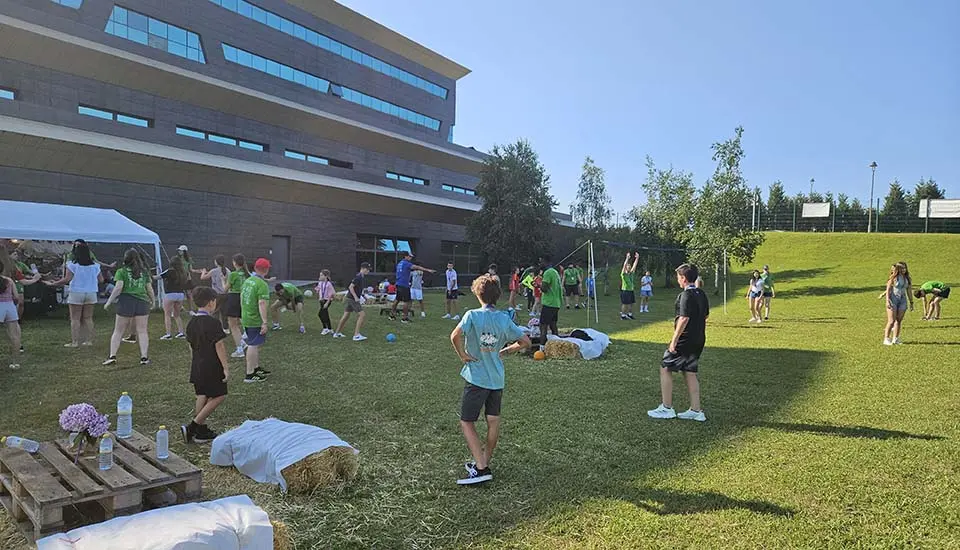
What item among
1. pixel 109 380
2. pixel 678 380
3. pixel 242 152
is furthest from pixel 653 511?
pixel 242 152

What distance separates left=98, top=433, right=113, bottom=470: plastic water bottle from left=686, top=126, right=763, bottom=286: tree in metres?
27.0

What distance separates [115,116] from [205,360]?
24.4 m

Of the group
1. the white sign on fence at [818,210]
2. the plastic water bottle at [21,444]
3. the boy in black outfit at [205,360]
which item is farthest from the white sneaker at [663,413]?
the white sign on fence at [818,210]

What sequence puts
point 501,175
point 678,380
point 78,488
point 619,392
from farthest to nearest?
point 501,175 < point 678,380 < point 619,392 < point 78,488

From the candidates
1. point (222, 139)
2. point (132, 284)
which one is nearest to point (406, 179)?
point (222, 139)

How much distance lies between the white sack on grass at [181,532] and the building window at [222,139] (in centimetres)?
2675

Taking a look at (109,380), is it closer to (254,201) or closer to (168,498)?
(168,498)

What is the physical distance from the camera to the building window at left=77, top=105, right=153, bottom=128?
2336 centimetres

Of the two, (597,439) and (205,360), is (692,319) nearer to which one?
(597,439)

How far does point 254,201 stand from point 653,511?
91.7 ft

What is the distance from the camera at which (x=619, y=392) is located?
26.2 feet

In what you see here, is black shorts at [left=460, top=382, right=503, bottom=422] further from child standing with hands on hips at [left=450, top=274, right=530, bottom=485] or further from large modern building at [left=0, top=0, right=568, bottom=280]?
large modern building at [left=0, top=0, right=568, bottom=280]

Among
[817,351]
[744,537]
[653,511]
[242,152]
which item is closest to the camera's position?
[744,537]

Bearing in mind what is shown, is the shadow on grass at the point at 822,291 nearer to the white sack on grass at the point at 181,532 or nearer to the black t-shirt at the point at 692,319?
the black t-shirt at the point at 692,319
